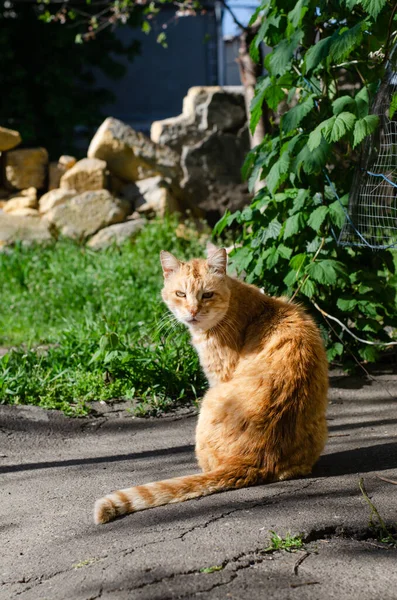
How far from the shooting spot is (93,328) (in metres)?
6.27

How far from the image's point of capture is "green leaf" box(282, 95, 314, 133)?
4.79 m

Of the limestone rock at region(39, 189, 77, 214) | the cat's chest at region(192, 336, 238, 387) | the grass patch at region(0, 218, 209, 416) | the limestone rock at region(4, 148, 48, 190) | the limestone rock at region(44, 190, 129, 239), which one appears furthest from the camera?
the limestone rock at region(4, 148, 48, 190)

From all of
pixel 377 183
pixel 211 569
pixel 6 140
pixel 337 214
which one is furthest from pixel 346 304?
pixel 6 140

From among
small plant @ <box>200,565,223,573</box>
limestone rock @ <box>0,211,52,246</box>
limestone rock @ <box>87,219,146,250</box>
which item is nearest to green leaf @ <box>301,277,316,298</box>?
small plant @ <box>200,565,223,573</box>

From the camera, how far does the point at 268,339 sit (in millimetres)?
3932

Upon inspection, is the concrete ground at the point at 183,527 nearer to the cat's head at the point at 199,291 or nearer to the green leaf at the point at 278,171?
the cat's head at the point at 199,291

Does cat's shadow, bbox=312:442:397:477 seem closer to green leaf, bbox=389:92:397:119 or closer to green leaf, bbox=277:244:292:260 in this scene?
green leaf, bbox=277:244:292:260

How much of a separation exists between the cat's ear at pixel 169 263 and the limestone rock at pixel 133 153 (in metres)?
6.37

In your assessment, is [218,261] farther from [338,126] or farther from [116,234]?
[116,234]

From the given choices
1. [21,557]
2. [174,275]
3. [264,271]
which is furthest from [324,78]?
[21,557]

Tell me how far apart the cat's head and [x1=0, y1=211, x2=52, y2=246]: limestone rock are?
5756mm

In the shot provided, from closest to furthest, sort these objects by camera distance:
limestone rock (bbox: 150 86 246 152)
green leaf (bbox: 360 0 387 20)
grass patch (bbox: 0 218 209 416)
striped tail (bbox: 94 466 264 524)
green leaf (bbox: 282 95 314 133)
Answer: striped tail (bbox: 94 466 264 524) < green leaf (bbox: 360 0 387 20) < green leaf (bbox: 282 95 314 133) < grass patch (bbox: 0 218 209 416) < limestone rock (bbox: 150 86 246 152)

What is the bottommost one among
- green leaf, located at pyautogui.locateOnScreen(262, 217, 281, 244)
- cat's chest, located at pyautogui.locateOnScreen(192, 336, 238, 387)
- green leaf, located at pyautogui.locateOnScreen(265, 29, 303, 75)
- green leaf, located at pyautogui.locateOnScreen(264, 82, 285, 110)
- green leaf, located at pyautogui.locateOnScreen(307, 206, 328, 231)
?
cat's chest, located at pyautogui.locateOnScreen(192, 336, 238, 387)

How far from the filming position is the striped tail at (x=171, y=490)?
10.9 feet
